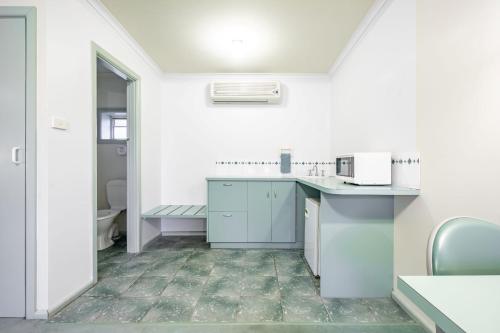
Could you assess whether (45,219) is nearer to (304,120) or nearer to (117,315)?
(117,315)

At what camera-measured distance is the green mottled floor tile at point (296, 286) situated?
5.92ft

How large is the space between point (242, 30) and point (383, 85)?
4.65ft

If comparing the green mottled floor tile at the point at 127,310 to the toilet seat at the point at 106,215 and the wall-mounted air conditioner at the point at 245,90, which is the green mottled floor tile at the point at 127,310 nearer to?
the toilet seat at the point at 106,215

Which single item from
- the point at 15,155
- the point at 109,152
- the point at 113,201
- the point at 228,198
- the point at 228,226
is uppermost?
the point at 109,152

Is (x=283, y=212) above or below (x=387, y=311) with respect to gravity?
above

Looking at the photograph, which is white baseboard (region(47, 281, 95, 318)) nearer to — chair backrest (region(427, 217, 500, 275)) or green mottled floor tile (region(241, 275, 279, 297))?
green mottled floor tile (region(241, 275, 279, 297))

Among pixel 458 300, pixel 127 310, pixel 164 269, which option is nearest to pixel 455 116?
pixel 458 300

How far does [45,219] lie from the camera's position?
1.50m

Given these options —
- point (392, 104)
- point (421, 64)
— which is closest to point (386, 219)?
point (392, 104)

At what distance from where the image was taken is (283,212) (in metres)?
2.70

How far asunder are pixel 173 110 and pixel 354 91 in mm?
2431

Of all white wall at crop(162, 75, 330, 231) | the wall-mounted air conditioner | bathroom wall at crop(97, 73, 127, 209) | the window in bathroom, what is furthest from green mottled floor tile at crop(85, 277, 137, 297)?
the wall-mounted air conditioner

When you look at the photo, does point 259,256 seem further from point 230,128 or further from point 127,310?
point 230,128

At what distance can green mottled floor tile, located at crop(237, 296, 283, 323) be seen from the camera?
1.52 m
